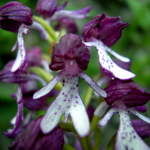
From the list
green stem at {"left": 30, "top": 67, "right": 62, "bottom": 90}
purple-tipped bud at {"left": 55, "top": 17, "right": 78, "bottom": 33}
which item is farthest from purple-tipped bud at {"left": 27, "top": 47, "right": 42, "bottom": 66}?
purple-tipped bud at {"left": 55, "top": 17, "right": 78, "bottom": 33}

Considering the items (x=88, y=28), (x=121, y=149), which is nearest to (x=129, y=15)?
(x=88, y=28)

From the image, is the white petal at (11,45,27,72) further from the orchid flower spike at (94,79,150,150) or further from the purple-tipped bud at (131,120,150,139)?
the purple-tipped bud at (131,120,150,139)

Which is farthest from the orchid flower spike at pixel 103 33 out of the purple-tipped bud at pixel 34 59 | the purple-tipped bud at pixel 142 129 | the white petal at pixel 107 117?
the purple-tipped bud at pixel 34 59

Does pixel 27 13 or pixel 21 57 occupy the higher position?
pixel 27 13

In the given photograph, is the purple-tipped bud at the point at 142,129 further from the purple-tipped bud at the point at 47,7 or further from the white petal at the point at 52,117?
the purple-tipped bud at the point at 47,7

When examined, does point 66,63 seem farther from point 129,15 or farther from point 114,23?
point 129,15

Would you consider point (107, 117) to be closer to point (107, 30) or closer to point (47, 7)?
point (107, 30)
